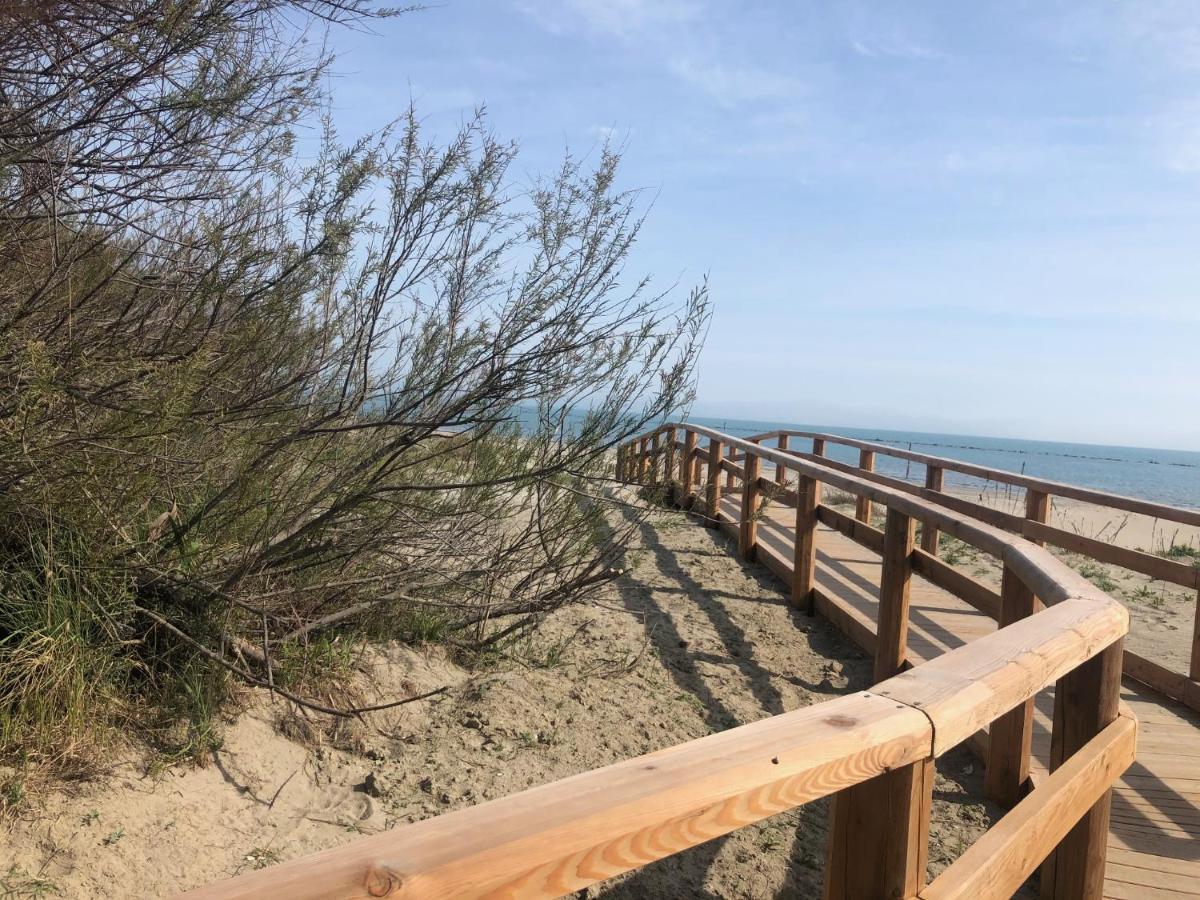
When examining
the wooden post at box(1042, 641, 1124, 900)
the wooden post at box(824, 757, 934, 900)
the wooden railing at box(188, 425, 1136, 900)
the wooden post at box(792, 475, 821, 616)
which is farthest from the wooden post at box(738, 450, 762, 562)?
the wooden post at box(824, 757, 934, 900)

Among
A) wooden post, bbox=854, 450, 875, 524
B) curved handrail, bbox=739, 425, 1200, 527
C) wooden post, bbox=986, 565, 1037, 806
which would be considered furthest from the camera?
wooden post, bbox=854, 450, 875, 524

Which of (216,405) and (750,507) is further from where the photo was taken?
(750,507)

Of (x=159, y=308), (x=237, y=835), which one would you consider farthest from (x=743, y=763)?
(x=159, y=308)

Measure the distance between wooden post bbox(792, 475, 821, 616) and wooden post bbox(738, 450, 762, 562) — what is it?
57 cm

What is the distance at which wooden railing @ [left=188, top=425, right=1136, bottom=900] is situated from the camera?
33.5 inches

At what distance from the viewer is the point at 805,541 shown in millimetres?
6016

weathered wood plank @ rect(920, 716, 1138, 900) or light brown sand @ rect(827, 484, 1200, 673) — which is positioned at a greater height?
weathered wood plank @ rect(920, 716, 1138, 900)

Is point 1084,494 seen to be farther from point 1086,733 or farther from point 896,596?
point 1086,733

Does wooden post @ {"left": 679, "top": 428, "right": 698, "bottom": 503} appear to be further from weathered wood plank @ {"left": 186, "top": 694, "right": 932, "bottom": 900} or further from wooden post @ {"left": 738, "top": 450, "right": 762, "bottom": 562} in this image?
weathered wood plank @ {"left": 186, "top": 694, "right": 932, "bottom": 900}

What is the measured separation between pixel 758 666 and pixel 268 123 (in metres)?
3.75

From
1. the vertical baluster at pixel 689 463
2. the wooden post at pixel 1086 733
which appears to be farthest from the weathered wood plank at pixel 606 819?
the vertical baluster at pixel 689 463

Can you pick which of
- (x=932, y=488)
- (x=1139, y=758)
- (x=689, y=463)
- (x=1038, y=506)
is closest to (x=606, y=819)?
(x=1139, y=758)

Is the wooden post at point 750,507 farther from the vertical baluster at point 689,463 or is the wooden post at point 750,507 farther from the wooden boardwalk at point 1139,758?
the vertical baluster at point 689,463

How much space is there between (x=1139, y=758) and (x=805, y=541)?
2.69 meters
